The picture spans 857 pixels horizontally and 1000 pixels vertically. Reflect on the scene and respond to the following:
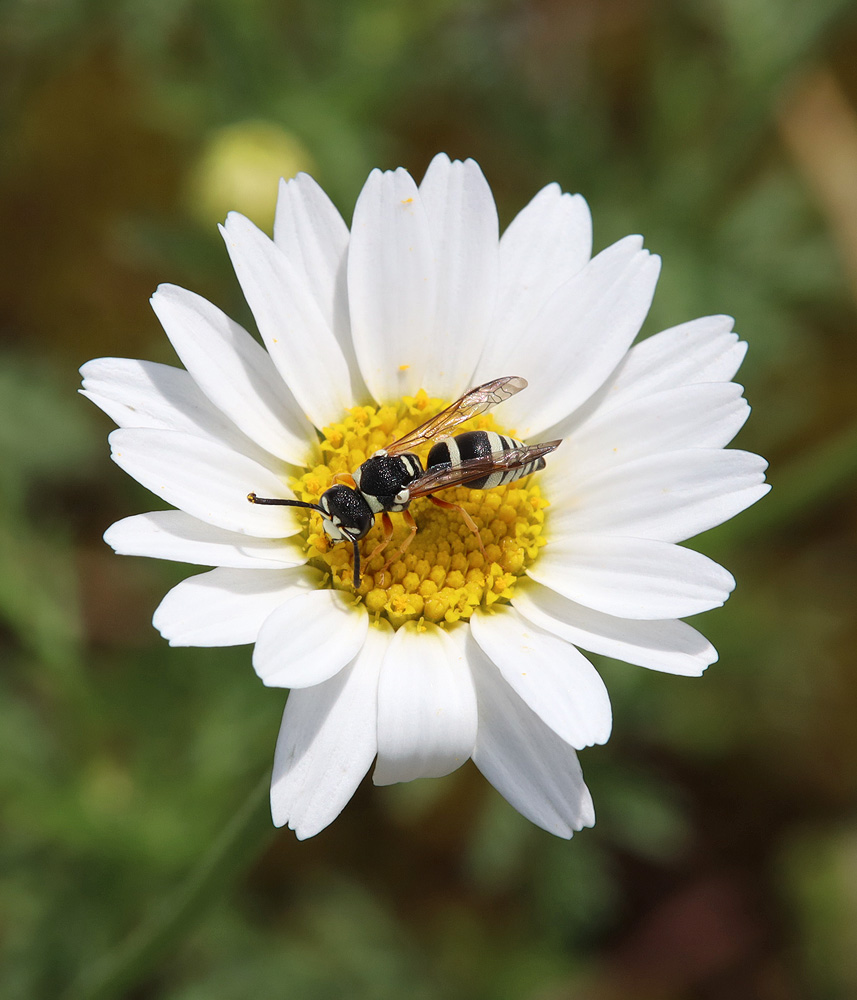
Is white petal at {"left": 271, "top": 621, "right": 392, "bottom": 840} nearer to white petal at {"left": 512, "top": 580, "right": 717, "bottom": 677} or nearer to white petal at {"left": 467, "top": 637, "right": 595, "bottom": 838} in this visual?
white petal at {"left": 467, "top": 637, "right": 595, "bottom": 838}

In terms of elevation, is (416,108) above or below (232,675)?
above

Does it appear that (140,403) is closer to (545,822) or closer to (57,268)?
(545,822)

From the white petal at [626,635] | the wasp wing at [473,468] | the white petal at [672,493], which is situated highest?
the wasp wing at [473,468]

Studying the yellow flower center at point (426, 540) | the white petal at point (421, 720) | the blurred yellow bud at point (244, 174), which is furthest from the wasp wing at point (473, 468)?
the blurred yellow bud at point (244, 174)

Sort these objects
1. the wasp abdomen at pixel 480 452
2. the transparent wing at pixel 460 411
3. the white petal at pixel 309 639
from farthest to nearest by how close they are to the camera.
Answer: the transparent wing at pixel 460 411 < the wasp abdomen at pixel 480 452 < the white petal at pixel 309 639

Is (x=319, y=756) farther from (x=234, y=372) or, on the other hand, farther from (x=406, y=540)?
(x=234, y=372)

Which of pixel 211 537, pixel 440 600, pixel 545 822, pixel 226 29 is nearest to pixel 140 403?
pixel 211 537

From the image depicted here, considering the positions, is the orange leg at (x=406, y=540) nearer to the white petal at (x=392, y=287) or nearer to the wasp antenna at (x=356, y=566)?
the wasp antenna at (x=356, y=566)
